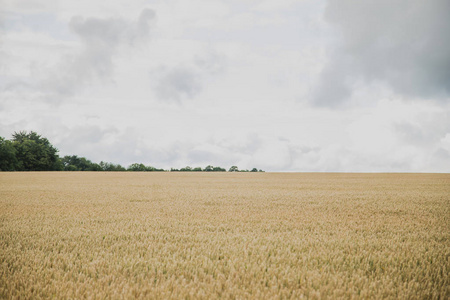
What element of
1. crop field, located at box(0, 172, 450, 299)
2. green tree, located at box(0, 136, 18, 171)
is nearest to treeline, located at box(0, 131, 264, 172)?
green tree, located at box(0, 136, 18, 171)

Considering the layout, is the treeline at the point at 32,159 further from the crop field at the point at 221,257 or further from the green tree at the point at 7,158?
the crop field at the point at 221,257

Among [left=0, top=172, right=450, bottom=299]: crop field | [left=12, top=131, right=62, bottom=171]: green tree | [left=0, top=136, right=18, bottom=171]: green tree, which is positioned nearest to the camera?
[left=0, top=172, right=450, bottom=299]: crop field

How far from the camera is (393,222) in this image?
570 cm

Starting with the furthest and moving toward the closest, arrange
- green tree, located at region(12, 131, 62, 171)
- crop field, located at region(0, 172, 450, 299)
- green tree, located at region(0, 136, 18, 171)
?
green tree, located at region(12, 131, 62, 171), green tree, located at region(0, 136, 18, 171), crop field, located at region(0, 172, 450, 299)

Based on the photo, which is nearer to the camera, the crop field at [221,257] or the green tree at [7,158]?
the crop field at [221,257]

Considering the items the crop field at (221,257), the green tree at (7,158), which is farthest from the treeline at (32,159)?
the crop field at (221,257)

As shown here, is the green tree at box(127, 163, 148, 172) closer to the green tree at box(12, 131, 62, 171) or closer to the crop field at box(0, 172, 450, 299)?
the green tree at box(12, 131, 62, 171)

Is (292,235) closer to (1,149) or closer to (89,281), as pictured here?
(89,281)

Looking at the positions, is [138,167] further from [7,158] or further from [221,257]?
[221,257]

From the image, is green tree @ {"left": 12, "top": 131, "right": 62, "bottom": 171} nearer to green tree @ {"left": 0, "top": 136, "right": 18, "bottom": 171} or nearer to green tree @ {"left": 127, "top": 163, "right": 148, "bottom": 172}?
green tree @ {"left": 0, "top": 136, "right": 18, "bottom": 171}

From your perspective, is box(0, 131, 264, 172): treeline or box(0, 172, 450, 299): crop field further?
box(0, 131, 264, 172): treeline

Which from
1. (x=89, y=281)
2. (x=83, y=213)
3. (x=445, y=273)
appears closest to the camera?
(x=89, y=281)

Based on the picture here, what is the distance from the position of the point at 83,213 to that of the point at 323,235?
205 inches

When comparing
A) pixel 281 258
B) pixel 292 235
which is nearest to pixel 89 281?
pixel 281 258
